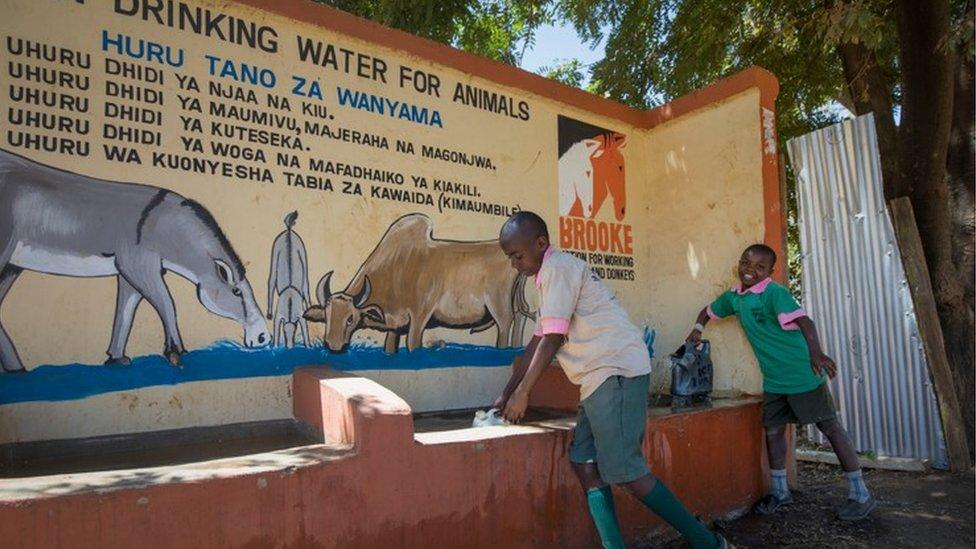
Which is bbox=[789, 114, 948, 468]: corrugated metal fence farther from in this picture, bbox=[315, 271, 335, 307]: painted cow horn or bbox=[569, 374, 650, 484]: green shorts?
bbox=[315, 271, 335, 307]: painted cow horn

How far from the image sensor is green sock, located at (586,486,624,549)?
2.82 metres

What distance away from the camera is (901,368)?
16.6 ft

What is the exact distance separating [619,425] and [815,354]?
162 centimetres

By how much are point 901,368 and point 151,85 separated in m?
5.25

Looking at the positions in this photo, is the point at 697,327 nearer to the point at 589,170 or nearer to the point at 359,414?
the point at 589,170

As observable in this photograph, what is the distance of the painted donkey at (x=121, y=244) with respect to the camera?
9.50ft

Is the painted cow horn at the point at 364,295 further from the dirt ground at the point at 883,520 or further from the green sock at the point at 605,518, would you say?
the dirt ground at the point at 883,520

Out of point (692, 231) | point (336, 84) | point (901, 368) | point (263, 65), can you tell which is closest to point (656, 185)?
point (692, 231)

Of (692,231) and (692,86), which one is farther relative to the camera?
(692,86)

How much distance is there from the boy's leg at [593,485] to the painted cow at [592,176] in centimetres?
214

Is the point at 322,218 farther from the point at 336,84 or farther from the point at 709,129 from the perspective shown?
the point at 709,129

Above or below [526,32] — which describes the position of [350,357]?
below

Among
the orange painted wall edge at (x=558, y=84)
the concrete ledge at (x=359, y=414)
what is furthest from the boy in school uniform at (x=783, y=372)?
the concrete ledge at (x=359, y=414)

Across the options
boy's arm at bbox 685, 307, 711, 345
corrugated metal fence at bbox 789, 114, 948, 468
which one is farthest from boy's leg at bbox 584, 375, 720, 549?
corrugated metal fence at bbox 789, 114, 948, 468
